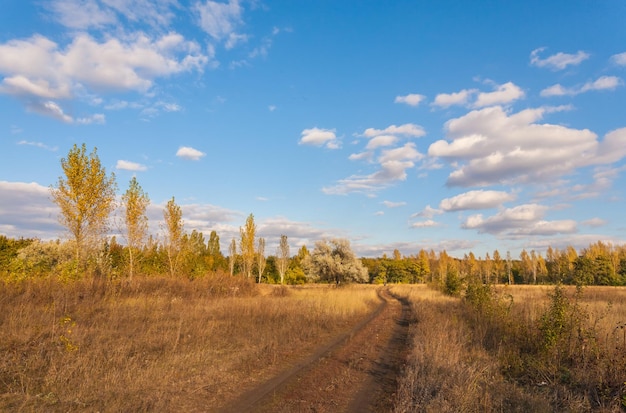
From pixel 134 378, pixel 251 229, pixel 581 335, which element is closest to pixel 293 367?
pixel 134 378

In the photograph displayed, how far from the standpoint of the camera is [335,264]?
137 feet

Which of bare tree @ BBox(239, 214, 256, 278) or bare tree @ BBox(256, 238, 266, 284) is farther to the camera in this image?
bare tree @ BBox(256, 238, 266, 284)

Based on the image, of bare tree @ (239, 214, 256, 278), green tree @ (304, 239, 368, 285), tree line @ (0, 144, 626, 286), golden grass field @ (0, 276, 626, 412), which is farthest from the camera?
bare tree @ (239, 214, 256, 278)

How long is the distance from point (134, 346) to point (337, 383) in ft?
20.6

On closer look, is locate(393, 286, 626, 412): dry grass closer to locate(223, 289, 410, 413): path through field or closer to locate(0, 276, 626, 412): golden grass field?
locate(0, 276, 626, 412): golden grass field

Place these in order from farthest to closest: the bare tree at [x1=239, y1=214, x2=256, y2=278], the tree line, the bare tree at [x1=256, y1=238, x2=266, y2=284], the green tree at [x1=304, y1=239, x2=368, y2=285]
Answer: the bare tree at [x1=256, y1=238, x2=266, y2=284] → the bare tree at [x1=239, y1=214, x2=256, y2=278] → the green tree at [x1=304, y1=239, x2=368, y2=285] → the tree line

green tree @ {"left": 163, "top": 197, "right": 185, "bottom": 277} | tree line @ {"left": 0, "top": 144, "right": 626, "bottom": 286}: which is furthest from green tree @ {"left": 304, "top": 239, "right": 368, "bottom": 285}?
green tree @ {"left": 163, "top": 197, "right": 185, "bottom": 277}

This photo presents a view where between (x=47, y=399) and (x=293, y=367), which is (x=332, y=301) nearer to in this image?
(x=293, y=367)

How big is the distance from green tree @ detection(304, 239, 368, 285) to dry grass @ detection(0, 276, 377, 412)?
21.3 meters

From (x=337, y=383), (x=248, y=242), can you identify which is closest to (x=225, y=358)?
(x=337, y=383)

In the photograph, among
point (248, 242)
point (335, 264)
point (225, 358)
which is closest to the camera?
point (225, 358)

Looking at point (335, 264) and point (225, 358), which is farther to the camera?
point (335, 264)

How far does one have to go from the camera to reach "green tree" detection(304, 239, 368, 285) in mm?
41781

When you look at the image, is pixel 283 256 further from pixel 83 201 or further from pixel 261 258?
pixel 83 201
